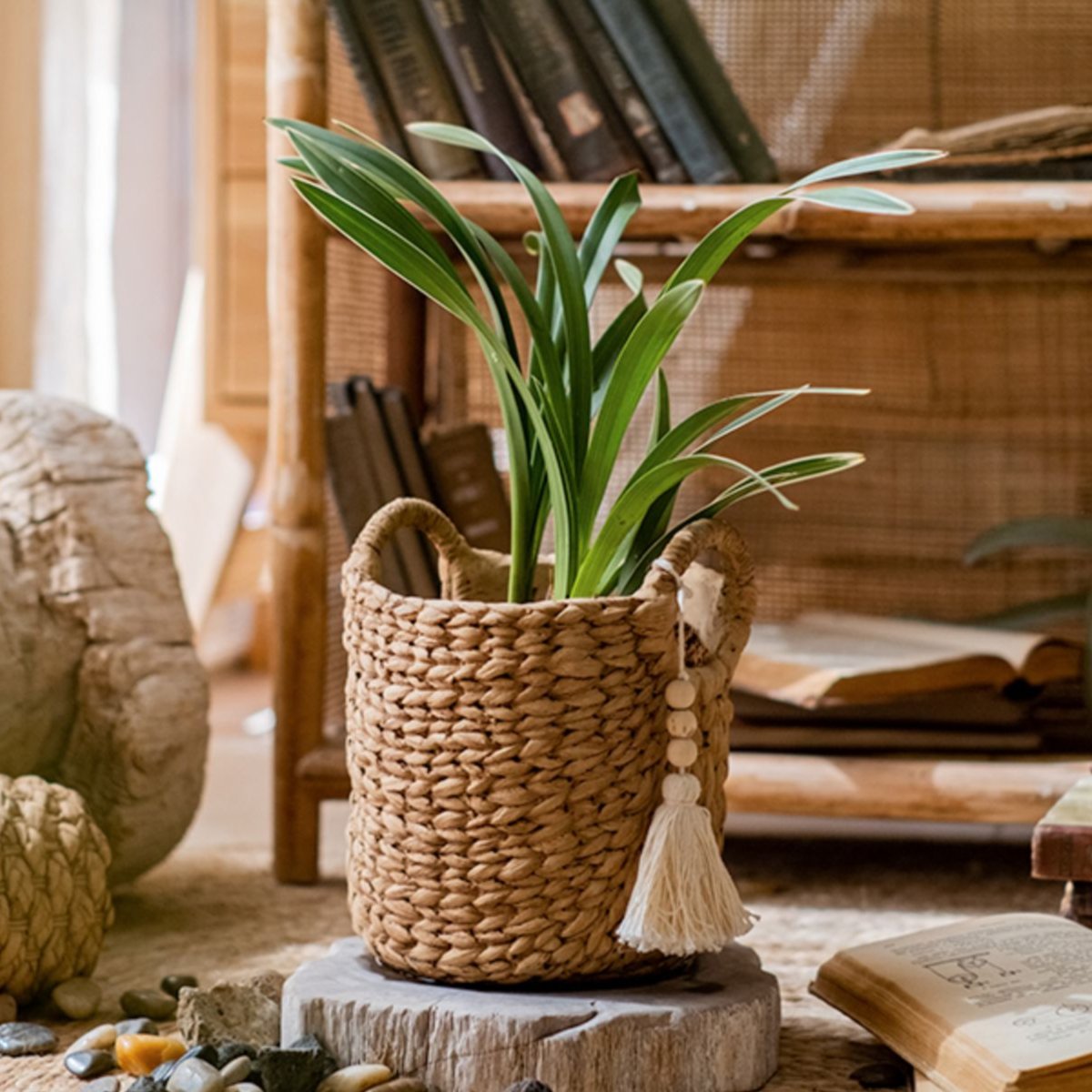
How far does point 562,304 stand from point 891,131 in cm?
81

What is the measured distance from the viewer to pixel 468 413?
147 centimetres

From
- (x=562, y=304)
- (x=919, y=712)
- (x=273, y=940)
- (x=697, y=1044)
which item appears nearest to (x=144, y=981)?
(x=273, y=940)

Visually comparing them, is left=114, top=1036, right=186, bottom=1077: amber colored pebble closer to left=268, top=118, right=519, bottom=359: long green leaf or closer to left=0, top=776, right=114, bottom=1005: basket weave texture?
left=0, top=776, right=114, bottom=1005: basket weave texture

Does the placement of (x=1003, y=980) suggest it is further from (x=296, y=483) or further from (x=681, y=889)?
(x=296, y=483)

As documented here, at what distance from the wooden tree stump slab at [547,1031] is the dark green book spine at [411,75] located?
651mm

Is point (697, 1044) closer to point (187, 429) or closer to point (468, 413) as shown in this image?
point (468, 413)

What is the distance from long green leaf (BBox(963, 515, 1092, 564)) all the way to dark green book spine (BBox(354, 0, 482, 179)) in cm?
53

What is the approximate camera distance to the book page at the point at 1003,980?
0.69 m

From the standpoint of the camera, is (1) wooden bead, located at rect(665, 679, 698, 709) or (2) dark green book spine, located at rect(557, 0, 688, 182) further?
(2) dark green book spine, located at rect(557, 0, 688, 182)

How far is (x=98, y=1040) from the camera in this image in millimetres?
802

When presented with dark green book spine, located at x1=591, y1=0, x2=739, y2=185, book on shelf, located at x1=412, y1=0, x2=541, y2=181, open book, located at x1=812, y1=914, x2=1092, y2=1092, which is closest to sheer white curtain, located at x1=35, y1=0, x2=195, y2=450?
book on shelf, located at x1=412, y1=0, x2=541, y2=181

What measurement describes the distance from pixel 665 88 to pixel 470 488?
1.14 ft

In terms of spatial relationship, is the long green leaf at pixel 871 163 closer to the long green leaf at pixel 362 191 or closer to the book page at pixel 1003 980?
the long green leaf at pixel 362 191

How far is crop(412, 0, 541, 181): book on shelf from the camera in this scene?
118 cm
